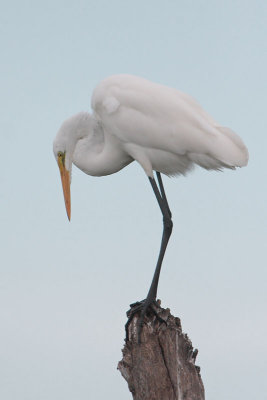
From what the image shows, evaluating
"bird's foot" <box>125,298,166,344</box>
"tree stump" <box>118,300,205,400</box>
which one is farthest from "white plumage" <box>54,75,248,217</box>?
"tree stump" <box>118,300,205,400</box>

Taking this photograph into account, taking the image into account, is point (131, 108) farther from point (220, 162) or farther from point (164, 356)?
point (164, 356)

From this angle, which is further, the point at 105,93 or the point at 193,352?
the point at 105,93

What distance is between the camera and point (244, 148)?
6922 mm

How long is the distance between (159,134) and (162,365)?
2.30 meters

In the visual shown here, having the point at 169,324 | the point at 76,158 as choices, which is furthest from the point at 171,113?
the point at 169,324

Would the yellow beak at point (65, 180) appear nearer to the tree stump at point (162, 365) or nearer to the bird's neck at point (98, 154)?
the bird's neck at point (98, 154)

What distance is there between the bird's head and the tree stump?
1966 millimetres

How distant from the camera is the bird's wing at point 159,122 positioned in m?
6.81

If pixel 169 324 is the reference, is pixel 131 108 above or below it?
Result: above

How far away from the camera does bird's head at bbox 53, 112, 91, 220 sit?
7523mm

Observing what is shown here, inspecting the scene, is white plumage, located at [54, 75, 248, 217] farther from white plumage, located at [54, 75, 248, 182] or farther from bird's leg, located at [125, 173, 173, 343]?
bird's leg, located at [125, 173, 173, 343]

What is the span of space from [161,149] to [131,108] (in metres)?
0.53

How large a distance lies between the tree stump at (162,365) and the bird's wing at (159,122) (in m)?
1.77

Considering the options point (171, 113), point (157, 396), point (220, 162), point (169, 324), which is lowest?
point (157, 396)
